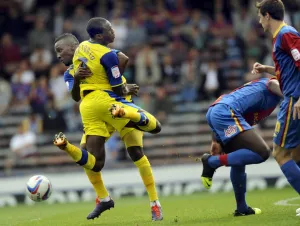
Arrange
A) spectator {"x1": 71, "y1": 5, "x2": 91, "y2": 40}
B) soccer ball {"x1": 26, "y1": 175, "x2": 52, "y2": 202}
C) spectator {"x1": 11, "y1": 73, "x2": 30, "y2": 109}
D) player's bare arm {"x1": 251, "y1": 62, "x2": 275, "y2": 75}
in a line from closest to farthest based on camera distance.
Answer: player's bare arm {"x1": 251, "y1": 62, "x2": 275, "y2": 75} → soccer ball {"x1": 26, "y1": 175, "x2": 52, "y2": 202} → spectator {"x1": 11, "y1": 73, "x2": 30, "y2": 109} → spectator {"x1": 71, "y1": 5, "x2": 91, "y2": 40}

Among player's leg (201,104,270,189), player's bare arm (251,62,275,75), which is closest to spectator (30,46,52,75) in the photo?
player's leg (201,104,270,189)

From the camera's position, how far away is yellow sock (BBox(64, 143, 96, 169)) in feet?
31.2

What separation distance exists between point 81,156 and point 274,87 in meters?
2.50

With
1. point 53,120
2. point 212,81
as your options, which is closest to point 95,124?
point 212,81

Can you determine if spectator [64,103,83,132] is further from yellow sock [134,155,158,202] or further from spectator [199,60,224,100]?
yellow sock [134,155,158,202]

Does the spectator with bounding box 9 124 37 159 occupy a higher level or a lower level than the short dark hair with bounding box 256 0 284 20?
lower

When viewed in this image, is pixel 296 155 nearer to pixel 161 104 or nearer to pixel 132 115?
pixel 132 115

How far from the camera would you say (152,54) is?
790 inches

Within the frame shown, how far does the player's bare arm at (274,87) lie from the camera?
9.74 m

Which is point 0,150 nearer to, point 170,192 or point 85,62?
point 170,192

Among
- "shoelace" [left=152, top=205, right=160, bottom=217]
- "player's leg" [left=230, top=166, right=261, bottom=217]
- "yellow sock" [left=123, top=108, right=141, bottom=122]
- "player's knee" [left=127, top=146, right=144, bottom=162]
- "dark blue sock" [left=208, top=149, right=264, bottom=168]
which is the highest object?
"yellow sock" [left=123, top=108, right=141, bottom=122]

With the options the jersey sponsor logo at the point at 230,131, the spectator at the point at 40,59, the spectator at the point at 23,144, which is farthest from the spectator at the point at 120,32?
the jersey sponsor logo at the point at 230,131

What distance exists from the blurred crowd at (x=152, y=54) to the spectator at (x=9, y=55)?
0.09 ft

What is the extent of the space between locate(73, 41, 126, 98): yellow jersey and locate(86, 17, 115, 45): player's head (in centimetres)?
10
